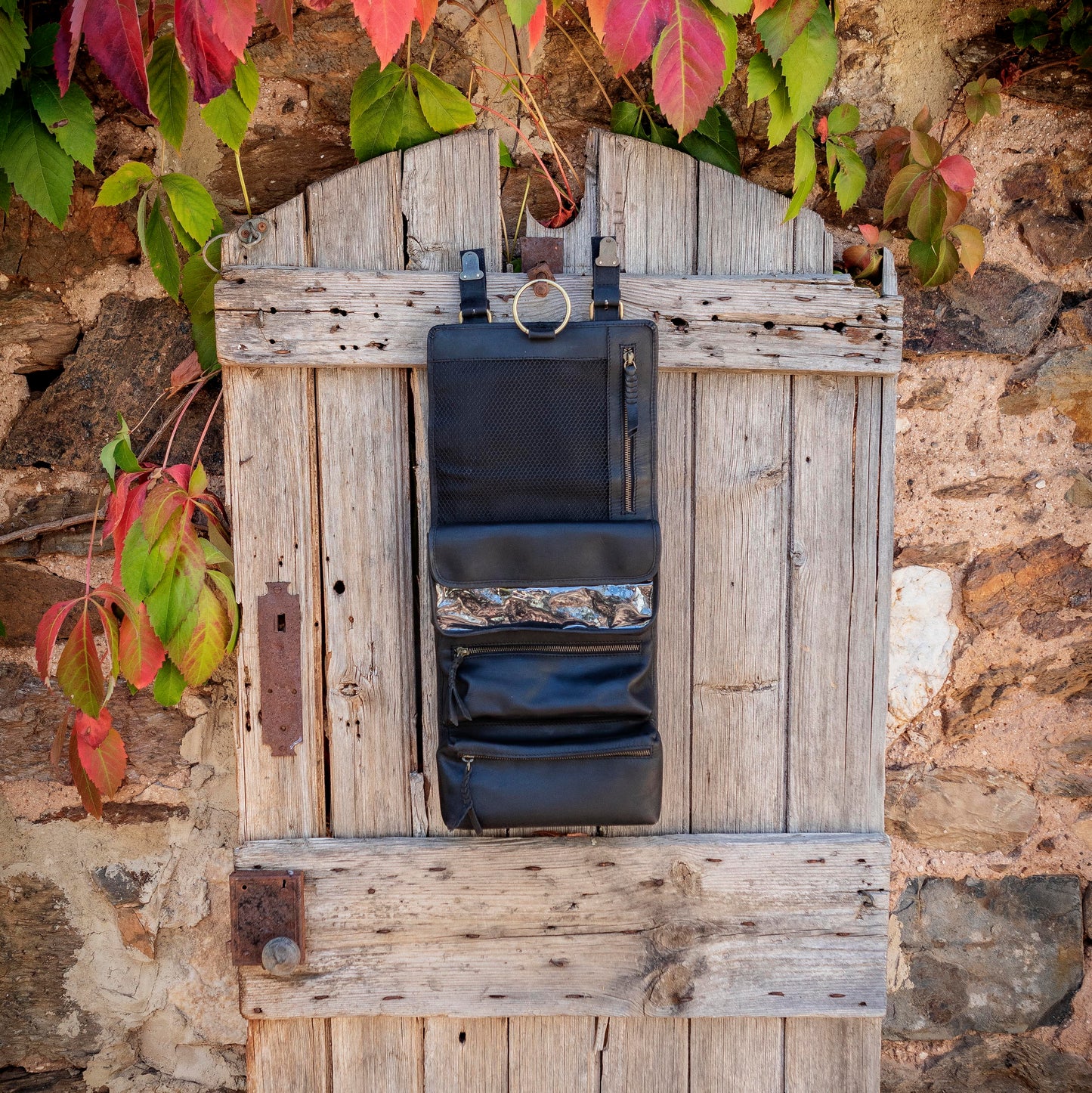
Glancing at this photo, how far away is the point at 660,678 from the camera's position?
4.47 ft

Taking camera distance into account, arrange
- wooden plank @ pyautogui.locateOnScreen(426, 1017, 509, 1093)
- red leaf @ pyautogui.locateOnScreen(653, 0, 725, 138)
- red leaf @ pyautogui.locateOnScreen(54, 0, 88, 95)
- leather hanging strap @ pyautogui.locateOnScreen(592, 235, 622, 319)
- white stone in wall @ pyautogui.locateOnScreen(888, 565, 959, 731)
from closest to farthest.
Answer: red leaf @ pyautogui.locateOnScreen(54, 0, 88, 95) → red leaf @ pyautogui.locateOnScreen(653, 0, 725, 138) → leather hanging strap @ pyautogui.locateOnScreen(592, 235, 622, 319) → wooden plank @ pyautogui.locateOnScreen(426, 1017, 509, 1093) → white stone in wall @ pyautogui.locateOnScreen(888, 565, 959, 731)

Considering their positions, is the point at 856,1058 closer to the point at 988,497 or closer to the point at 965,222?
the point at 988,497

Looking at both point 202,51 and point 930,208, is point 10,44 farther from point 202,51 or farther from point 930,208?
point 930,208

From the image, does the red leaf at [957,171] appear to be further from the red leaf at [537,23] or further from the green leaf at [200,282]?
the green leaf at [200,282]

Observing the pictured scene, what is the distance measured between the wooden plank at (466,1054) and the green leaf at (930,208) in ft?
4.59

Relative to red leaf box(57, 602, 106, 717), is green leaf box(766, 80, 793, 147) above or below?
→ above

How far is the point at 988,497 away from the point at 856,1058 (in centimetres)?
94

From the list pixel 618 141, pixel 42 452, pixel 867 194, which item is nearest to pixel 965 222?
pixel 867 194

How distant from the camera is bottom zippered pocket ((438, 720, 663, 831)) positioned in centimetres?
123

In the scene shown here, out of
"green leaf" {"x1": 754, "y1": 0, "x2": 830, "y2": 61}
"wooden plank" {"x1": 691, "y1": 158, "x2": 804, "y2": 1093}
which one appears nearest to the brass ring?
"wooden plank" {"x1": 691, "y1": 158, "x2": 804, "y2": 1093}

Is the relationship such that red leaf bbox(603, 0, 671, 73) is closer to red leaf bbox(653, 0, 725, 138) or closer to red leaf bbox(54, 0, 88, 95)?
red leaf bbox(653, 0, 725, 138)

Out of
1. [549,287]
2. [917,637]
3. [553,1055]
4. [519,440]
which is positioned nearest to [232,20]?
[549,287]

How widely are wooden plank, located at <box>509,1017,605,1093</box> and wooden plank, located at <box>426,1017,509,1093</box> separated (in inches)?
0.7

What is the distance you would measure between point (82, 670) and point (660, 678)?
85 centimetres
